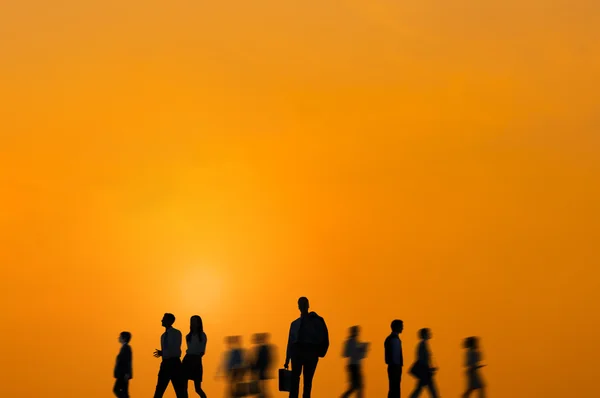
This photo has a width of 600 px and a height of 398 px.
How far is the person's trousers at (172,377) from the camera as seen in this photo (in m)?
25.4

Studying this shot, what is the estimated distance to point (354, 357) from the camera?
1052 inches

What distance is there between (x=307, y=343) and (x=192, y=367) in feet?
9.52

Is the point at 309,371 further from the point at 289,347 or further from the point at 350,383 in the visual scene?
the point at 350,383

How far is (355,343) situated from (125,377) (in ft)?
17.9

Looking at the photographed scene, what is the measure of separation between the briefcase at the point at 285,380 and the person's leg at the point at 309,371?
2.47ft

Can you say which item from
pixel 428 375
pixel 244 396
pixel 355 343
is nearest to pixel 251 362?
pixel 244 396

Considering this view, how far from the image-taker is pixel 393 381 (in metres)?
25.9

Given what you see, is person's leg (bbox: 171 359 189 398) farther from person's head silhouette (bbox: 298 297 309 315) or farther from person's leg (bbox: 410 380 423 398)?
person's leg (bbox: 410 380 423 398)

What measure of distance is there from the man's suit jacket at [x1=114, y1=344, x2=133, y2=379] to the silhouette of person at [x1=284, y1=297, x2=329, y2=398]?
3910mm

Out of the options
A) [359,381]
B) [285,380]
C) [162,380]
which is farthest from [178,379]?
[359,381]

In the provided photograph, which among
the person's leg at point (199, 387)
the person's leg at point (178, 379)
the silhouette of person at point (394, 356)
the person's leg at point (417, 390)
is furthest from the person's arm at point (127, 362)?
the person's leg at point (417, 390)

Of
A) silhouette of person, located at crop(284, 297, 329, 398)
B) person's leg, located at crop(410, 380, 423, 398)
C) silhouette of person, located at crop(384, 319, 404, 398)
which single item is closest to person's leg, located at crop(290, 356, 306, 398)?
silhouette of person, located at crop(284, 297, 329, 398)

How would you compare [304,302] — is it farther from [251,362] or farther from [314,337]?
[251,362]

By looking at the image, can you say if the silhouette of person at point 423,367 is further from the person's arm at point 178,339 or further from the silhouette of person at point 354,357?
the person's arm at point 178,339
